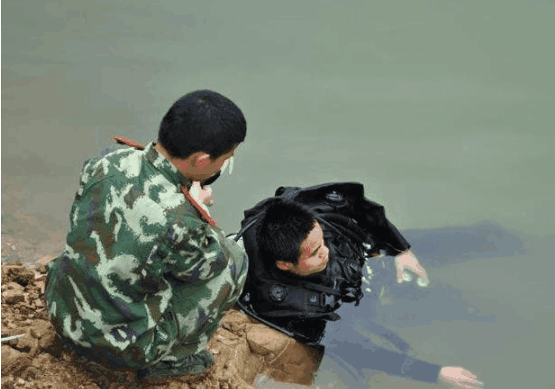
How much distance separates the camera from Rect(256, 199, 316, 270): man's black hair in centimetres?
387

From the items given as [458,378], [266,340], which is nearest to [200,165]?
[266,340]

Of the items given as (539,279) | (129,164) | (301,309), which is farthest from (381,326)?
(129,164)

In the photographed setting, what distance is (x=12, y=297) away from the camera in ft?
11.5

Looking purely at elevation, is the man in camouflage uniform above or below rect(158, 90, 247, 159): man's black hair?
below

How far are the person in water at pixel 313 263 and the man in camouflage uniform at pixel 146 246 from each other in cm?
90

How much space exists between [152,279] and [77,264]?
0.29 metres

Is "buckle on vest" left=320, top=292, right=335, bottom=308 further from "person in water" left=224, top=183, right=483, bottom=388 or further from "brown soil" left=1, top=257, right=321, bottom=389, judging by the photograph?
"brown soil" left=1, top=257, right=321, bottom=389

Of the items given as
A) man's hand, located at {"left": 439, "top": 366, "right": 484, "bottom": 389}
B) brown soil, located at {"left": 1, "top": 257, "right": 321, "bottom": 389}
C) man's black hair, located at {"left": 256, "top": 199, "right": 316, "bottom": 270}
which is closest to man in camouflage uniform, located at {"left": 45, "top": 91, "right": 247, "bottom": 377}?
brown soil, located at {"left": 1, "top": 257, "right": 321, "bottom": 389}

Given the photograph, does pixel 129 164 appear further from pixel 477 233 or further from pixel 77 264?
pixel 477 233

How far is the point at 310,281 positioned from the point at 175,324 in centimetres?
122

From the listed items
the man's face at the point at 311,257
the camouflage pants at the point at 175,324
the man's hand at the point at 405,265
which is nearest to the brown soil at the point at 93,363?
the camouflage pants at the point at 175,324

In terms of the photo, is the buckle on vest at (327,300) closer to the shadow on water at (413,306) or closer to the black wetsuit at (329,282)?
the black wetsuit at (329,282)

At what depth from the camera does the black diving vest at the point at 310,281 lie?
4039mm

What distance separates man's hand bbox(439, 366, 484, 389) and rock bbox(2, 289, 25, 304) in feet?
7.10
